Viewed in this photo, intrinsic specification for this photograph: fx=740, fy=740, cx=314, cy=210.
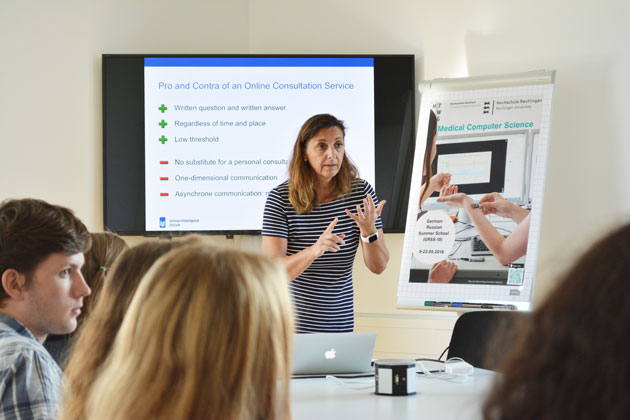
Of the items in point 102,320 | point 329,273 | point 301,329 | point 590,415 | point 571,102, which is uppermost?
point 571,102

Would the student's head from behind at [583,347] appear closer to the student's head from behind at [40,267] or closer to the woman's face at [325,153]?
the student's head from behind at [40,267]

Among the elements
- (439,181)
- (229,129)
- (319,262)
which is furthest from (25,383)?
(229,129)

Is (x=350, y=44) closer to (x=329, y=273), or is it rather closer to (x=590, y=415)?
(x=329, y=273)

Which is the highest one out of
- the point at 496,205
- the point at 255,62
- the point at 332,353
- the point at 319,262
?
the point at 255,62

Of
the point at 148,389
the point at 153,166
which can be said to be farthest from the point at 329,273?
the point at 148,389

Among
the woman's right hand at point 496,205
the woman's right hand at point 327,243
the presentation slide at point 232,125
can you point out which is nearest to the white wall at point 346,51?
the presentation slide at point 232,125

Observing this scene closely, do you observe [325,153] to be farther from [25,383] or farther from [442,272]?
[25,383]

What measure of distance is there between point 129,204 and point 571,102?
8.39ft

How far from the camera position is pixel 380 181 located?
4.43 m

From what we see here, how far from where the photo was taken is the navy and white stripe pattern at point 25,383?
4.50 ft

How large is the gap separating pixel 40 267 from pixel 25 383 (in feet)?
1.10

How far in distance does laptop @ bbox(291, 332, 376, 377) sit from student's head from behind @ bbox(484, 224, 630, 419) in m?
2.03

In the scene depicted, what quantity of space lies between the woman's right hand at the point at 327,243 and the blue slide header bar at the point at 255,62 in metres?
1.65

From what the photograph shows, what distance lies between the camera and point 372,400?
219cm
